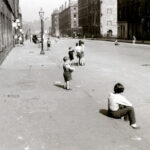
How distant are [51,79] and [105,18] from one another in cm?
9018

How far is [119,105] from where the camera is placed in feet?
27.1

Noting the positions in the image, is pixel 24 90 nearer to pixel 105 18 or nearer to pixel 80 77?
pixel 80 77

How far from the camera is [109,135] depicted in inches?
279

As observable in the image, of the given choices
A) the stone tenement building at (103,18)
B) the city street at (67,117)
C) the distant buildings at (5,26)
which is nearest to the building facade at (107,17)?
the stone tenement building at (103,18)

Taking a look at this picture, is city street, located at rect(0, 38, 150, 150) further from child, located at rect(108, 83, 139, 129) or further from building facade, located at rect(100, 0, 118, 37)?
building facade, located at rect(100, 0, 118, 37)

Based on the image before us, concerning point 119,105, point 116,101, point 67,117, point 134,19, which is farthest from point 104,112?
point 134,19

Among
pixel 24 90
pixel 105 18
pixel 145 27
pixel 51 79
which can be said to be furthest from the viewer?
pixel 105 18

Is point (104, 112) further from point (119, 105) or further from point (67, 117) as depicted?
point (67, 117)

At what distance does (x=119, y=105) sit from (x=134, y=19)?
2575 inches

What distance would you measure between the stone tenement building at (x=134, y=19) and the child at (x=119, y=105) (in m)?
57.1

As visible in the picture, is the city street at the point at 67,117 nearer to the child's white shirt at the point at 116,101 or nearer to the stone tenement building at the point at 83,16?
the child's white shirt at the point at 116,101

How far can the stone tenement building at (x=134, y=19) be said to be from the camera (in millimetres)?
64438

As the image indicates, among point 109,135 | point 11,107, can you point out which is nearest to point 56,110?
point 11,107

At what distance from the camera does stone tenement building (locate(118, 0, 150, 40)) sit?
64.4 metres
